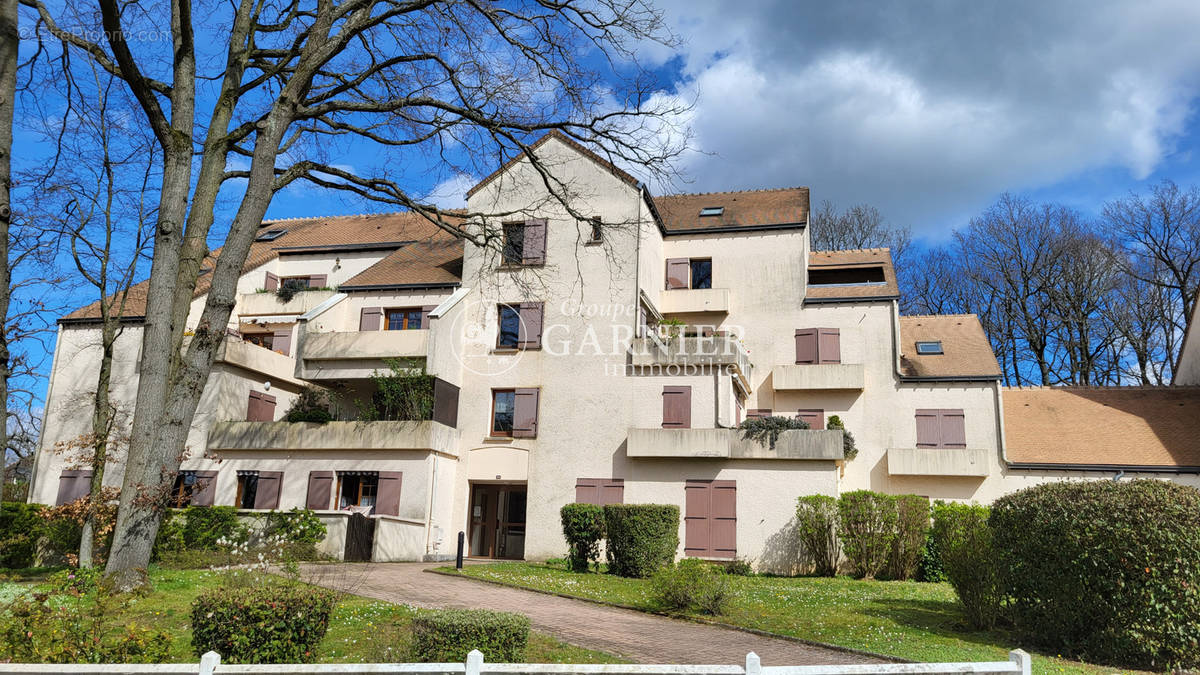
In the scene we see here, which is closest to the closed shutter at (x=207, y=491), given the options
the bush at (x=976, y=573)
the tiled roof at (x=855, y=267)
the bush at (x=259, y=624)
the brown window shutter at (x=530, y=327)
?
the brown window shutter at (x=530, y=327)

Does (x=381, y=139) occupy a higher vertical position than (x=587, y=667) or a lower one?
higher

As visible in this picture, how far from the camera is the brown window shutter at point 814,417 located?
2803 centimetres

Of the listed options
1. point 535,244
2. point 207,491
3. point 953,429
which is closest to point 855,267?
point 953,429

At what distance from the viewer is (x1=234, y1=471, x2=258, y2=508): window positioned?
2500cm

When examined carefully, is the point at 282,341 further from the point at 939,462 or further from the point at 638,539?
the point at 939,462

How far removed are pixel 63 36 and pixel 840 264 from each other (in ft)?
85.5

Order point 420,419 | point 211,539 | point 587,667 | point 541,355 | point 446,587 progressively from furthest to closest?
point 541,355, point 420,419, point 211,539, point 446,587, point 587,667

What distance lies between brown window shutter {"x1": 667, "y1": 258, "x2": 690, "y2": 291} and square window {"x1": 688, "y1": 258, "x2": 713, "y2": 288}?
268 mm

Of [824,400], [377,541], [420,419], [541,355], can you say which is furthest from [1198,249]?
[377,541]

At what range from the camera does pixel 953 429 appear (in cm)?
2742

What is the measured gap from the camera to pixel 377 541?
21.4 metres

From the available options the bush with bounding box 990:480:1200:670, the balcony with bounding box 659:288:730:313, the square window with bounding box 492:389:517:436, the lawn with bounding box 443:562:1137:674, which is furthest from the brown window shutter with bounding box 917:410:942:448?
the bush with bounding box 990:480:1200:670

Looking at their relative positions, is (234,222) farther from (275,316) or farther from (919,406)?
(919,406)

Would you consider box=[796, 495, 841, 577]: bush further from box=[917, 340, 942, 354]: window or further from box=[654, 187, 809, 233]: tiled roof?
box=[654, 187, 809, 233]: tiled roof
